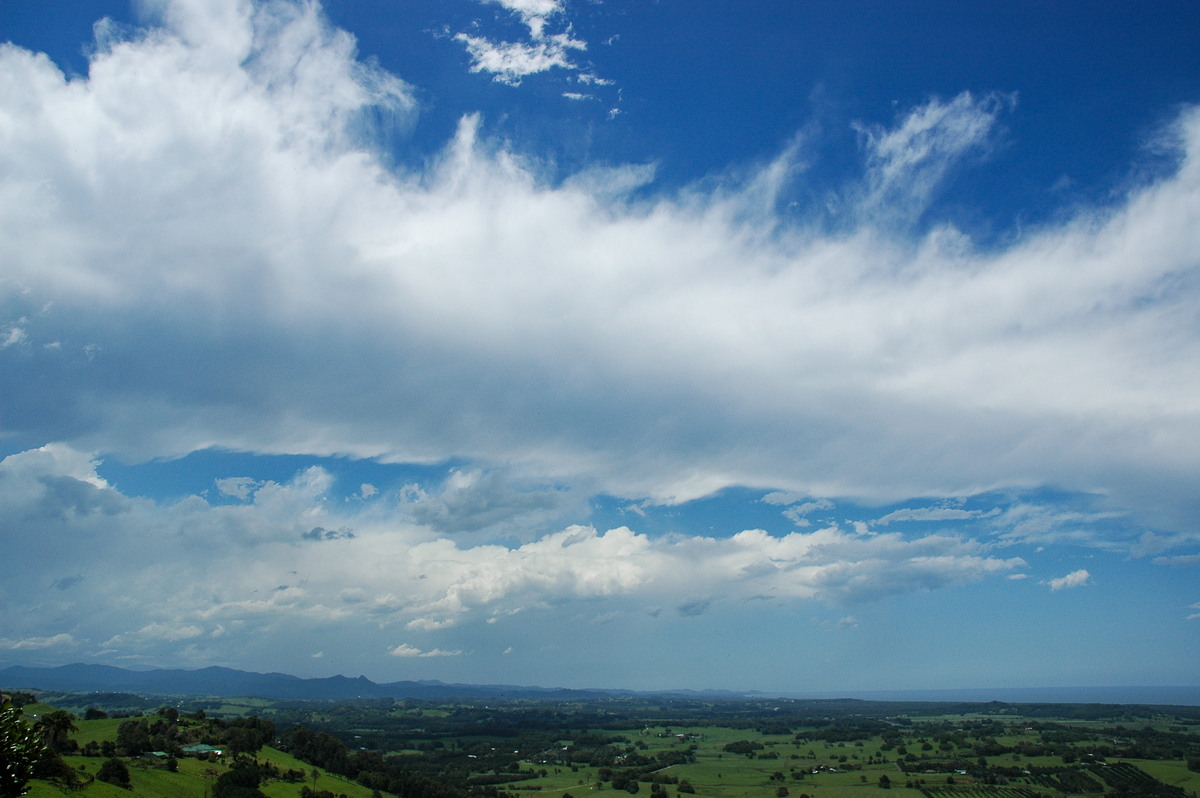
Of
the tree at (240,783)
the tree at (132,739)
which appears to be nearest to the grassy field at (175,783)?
the tree at (240,783)

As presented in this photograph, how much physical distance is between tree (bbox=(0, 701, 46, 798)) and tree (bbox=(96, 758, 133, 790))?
30919 mm

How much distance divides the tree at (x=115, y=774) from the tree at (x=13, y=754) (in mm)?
30919

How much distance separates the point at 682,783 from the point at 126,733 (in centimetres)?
10906

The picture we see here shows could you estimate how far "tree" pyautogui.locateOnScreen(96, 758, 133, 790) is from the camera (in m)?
76.1

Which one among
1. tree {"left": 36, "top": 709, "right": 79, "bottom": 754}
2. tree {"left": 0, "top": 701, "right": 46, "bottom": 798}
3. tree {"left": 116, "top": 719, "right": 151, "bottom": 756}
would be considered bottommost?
tree {"left": 116, "top": 719, "right": 151, "bottom": 756}

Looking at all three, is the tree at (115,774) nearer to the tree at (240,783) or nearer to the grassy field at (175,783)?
the grassy field at (175,783)

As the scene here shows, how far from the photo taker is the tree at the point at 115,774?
76062mm

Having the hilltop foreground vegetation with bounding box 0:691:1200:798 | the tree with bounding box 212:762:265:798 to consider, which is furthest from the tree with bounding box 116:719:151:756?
the tree with bounding box 212:762:265:798

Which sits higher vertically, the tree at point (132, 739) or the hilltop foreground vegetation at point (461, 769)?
the tree at point (132, 739)

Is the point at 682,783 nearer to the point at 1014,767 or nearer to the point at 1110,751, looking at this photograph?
the point at 1014,767

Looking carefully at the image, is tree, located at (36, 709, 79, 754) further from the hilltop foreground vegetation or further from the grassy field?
the grassy field

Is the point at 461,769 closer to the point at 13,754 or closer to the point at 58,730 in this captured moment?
the point at 58,730

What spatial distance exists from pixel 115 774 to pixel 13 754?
36422 mm

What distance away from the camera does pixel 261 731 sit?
12862 cm
